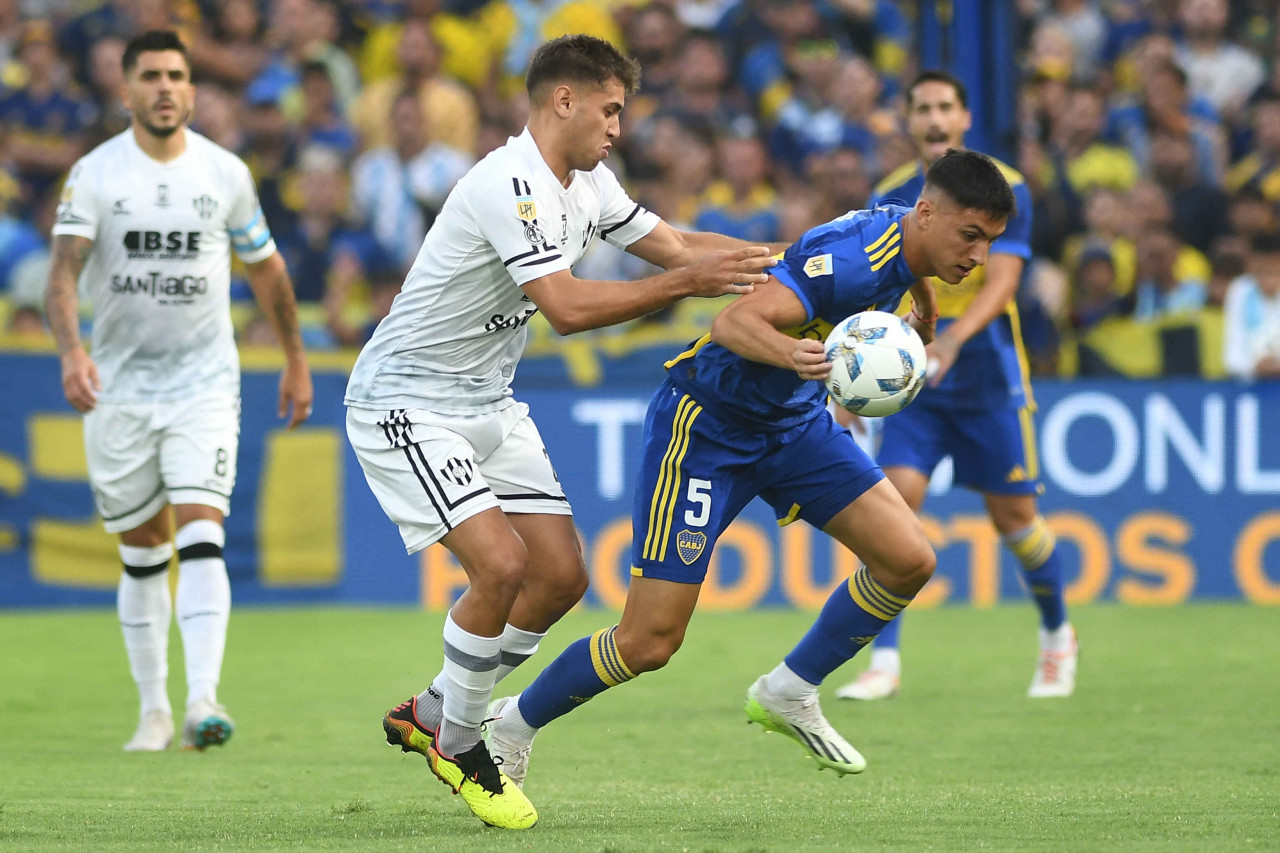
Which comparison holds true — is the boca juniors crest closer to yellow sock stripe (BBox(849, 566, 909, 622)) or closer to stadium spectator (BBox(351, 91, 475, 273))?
yellow sock stripe (BBox(849, 566, 909, 622))

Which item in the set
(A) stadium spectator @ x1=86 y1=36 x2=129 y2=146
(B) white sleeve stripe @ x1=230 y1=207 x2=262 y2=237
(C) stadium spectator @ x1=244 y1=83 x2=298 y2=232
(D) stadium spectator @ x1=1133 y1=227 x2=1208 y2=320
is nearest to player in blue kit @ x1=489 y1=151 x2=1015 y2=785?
(B) white sleeve stripe @ x1=230 y1=207 x2=262 y2=237

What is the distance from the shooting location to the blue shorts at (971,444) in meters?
8.07

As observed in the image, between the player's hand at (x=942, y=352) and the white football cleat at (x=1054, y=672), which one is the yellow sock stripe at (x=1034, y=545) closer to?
the white football cleat at (x=1054, y=672)

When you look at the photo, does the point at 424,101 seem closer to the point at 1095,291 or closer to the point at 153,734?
the point at 1095,291

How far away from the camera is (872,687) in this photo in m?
7.97

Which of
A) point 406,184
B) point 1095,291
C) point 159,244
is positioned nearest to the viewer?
point 159,244

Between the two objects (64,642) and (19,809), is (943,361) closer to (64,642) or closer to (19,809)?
(19,809)

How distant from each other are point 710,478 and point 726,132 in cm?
903

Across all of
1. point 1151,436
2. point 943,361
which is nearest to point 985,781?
point 943,361

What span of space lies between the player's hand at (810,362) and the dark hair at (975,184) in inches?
27.0

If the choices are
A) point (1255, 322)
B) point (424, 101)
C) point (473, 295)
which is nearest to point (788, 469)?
point (473, 295)

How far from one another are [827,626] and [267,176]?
370 inches

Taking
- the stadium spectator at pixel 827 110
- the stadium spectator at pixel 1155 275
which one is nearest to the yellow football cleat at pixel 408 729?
the stadium spectator at pixel 1155 275

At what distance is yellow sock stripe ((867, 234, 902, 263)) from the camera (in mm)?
5348
